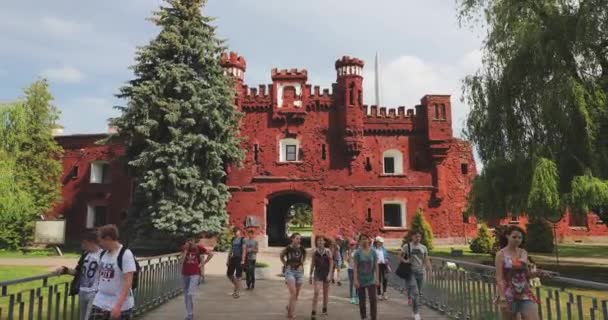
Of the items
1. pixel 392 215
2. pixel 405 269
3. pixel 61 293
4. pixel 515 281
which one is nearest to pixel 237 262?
pixel 405 269

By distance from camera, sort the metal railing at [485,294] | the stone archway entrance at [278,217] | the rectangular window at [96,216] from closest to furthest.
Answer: the metal railing at [485,294] → the rectangular window at [96,216] → the stone archway entrance at [278,217]

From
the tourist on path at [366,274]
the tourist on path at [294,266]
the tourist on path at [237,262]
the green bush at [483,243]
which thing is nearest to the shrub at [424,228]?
the green bush at [483,243]

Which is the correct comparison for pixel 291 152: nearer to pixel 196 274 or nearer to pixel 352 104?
pixel 352 104

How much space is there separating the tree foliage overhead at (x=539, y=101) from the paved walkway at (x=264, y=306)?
5.52m

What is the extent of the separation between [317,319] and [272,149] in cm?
2153

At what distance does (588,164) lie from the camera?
14070 millimetres

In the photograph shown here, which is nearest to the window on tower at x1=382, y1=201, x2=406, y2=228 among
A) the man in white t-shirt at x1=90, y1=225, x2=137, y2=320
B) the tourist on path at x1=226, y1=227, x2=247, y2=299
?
the tourist on path at x1=226, y1=227, x2=247, y2=299

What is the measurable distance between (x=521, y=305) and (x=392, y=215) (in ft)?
85.2

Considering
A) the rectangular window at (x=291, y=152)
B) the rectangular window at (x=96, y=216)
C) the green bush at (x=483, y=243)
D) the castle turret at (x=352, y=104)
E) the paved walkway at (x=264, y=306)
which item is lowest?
the paved walkway at (x=264, y=306)

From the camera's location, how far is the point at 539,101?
1523 centimetres

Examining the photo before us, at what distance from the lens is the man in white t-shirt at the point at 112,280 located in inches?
202

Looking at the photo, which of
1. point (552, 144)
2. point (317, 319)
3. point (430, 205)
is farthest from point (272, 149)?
point (317, 319)

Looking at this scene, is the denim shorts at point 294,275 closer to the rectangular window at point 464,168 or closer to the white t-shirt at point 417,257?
the white t-shirt at point 417,257

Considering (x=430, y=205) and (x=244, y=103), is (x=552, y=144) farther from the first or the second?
(x=244, y=103)
